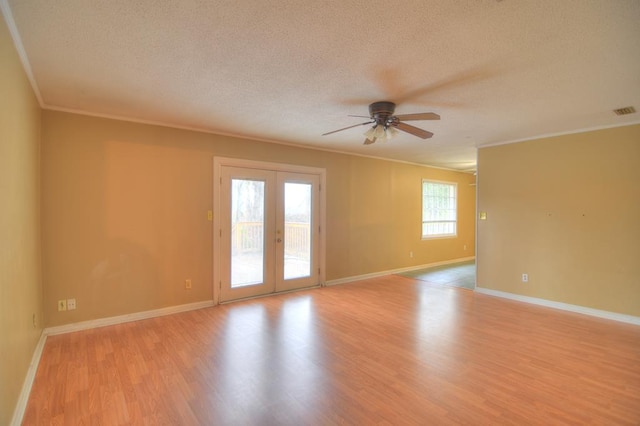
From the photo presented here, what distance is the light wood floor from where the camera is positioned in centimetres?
209

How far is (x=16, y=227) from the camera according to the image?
2.21 meters

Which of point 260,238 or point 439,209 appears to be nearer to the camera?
point 260,238

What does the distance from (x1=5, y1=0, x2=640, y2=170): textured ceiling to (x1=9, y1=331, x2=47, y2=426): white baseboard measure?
243 cm

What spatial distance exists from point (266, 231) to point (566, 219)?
14.6ft

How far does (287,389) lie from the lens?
2.37m

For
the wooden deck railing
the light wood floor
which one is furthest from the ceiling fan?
the wooden deck railing

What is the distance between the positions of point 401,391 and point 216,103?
3.21m

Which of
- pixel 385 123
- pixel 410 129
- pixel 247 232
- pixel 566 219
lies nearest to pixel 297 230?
pixel 247 232

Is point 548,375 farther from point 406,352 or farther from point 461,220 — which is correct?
point 461,220

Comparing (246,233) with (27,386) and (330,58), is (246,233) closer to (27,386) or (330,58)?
(27,386)

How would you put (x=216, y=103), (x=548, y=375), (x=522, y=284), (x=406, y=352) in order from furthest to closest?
(x=522, y=284)
(x=216, y=103)
(x=406, y=352)
(x=548, y=375)

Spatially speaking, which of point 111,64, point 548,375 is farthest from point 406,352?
point 111,64

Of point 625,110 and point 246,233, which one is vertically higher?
point 625,110

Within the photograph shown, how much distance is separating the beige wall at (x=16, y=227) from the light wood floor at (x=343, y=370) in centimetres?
37
